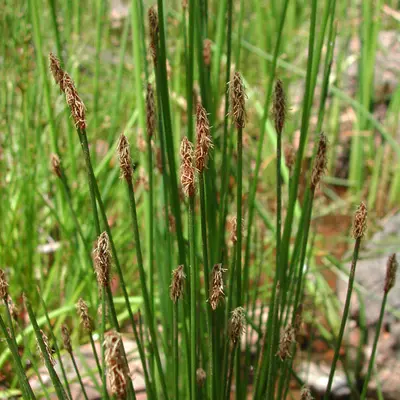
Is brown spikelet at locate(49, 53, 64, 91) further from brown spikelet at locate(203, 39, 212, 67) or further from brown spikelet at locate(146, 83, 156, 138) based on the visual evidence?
brown spikelet at locate(203, 39, 212, 67)

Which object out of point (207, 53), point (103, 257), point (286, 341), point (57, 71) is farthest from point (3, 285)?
point (207, 53)

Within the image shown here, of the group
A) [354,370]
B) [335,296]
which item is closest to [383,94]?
Result: [335,296]

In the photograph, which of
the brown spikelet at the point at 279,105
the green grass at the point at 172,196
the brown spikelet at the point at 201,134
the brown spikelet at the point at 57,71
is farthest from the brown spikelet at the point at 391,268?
the brown spikelet at the point at 57,71

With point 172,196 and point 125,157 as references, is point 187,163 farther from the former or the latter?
point 172,196

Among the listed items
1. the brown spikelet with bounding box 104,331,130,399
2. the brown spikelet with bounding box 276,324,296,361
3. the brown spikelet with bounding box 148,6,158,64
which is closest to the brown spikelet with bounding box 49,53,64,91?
the brown spikelet with bounding box 148,6,158,64

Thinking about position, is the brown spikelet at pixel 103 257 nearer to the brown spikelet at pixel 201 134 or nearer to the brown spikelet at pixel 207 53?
the brown spikelet at pixel 201 134

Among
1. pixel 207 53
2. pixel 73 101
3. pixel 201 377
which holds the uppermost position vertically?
pixel 207 53
